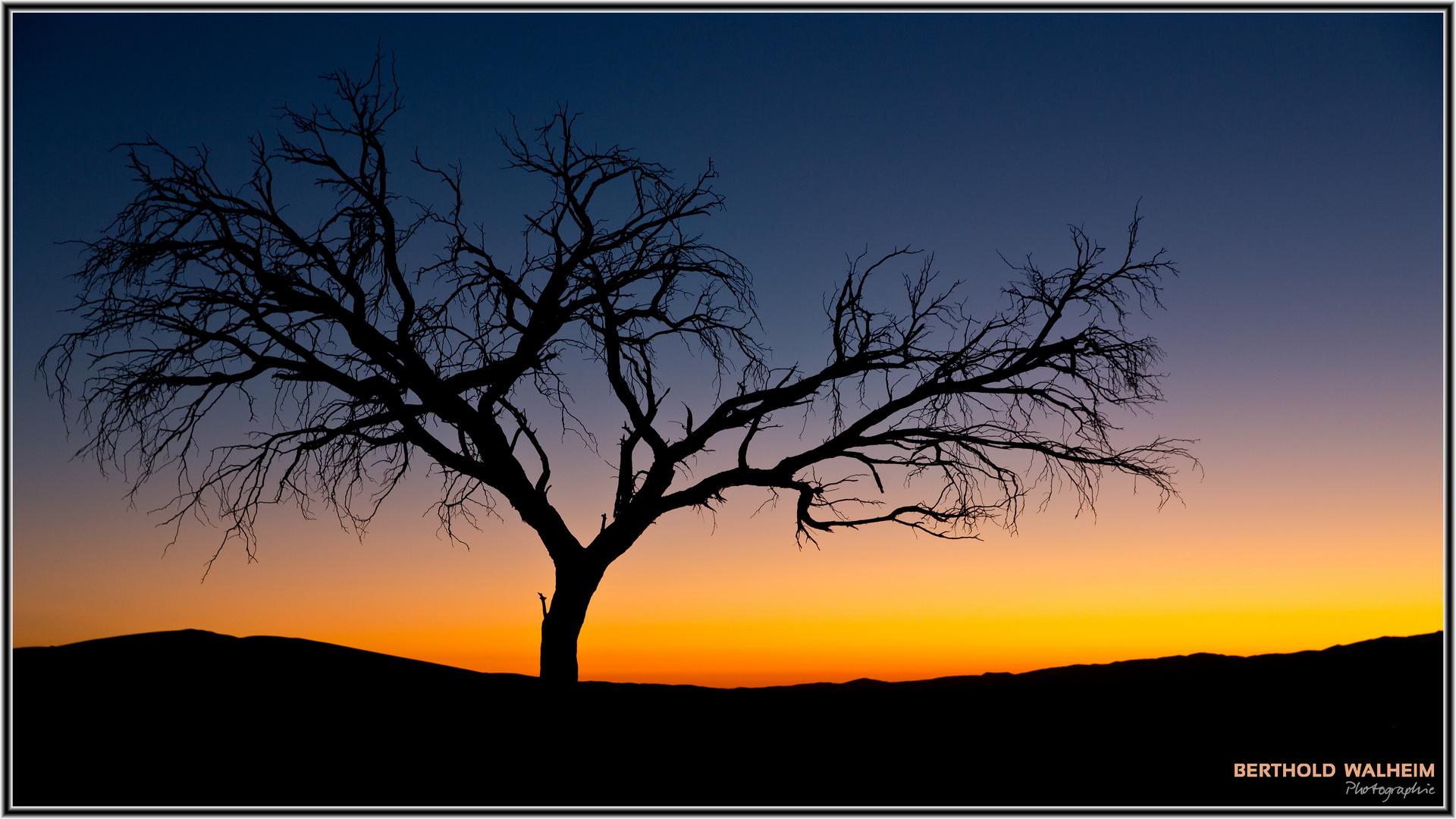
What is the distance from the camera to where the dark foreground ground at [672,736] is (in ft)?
26.3

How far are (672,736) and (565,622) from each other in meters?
2.06

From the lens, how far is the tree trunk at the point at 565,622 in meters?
9.26

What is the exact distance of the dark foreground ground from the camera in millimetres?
8031

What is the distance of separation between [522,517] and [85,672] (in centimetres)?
661

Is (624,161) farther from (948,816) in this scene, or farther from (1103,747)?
(1103,747)

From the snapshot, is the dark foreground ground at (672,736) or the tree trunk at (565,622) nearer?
the dark foreground ground at (672,736)

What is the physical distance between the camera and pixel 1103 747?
9562 millimetres

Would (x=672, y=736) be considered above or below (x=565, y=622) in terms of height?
below

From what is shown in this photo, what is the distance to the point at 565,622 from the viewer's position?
30.6ft

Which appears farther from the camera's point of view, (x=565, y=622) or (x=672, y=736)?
(x=672, y=736)

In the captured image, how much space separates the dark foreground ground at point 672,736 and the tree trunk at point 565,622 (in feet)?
0.91

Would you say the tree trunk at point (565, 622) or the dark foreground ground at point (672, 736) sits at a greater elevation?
the tree trunk at point (565, 622)

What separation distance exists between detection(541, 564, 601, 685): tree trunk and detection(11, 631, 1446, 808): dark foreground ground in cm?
28

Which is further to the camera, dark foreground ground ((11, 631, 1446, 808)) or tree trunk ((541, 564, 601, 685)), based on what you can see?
tree trunk ((541, 564, 601, 685))
